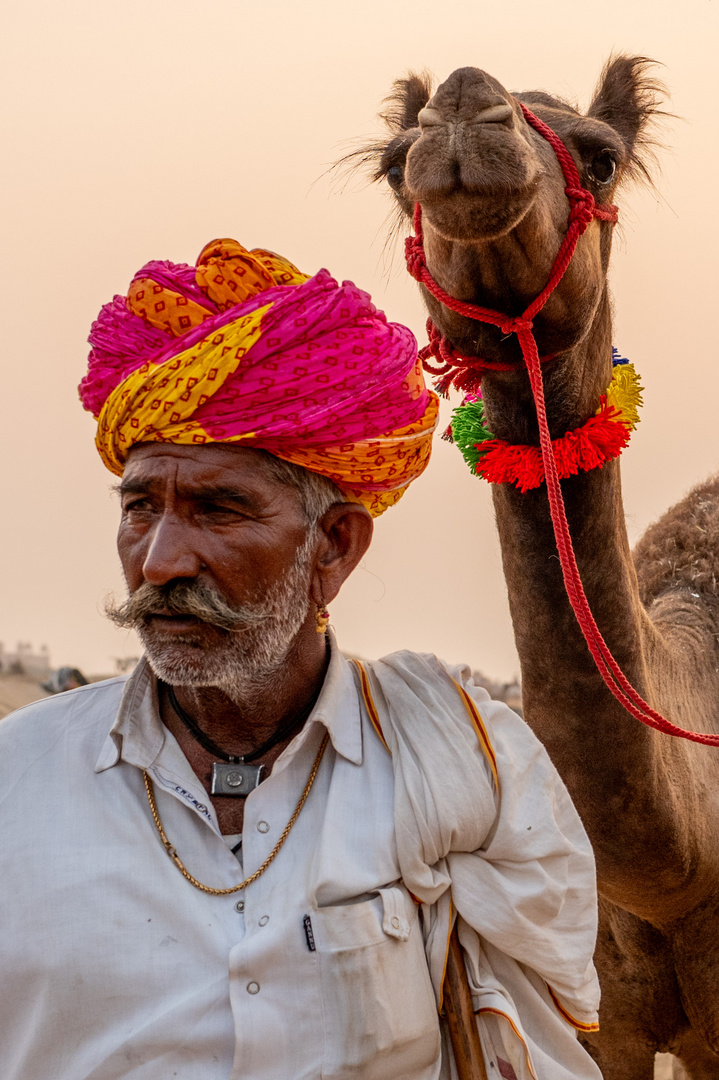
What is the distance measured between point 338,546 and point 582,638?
3.15 feet

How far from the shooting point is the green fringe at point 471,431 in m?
3.37

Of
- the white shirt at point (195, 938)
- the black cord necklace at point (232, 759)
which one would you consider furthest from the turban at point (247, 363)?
the white shirt at point (195, 938)

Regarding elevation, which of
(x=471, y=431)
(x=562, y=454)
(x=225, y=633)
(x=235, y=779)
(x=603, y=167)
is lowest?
(x=235, y=779)

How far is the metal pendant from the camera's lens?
7.68 feet

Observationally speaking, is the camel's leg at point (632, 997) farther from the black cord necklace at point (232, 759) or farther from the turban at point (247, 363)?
the turban at point (247, 363)

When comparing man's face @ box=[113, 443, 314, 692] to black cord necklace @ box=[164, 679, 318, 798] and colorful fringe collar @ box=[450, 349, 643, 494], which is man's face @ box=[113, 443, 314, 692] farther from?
colorful fringe collar @ box=[450, 349, 643, 494]

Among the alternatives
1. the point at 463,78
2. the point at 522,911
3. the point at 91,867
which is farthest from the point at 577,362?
the point at 91,867

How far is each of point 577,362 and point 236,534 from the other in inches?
52.2

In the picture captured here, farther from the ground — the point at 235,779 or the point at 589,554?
the point at 589,554

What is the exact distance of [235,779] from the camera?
7.71ft

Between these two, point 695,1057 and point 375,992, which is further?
point 695,1057

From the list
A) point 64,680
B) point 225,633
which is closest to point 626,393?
point 225,633

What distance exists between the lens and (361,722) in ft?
7.98

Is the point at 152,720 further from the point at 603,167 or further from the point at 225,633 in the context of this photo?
the point at 603,167
